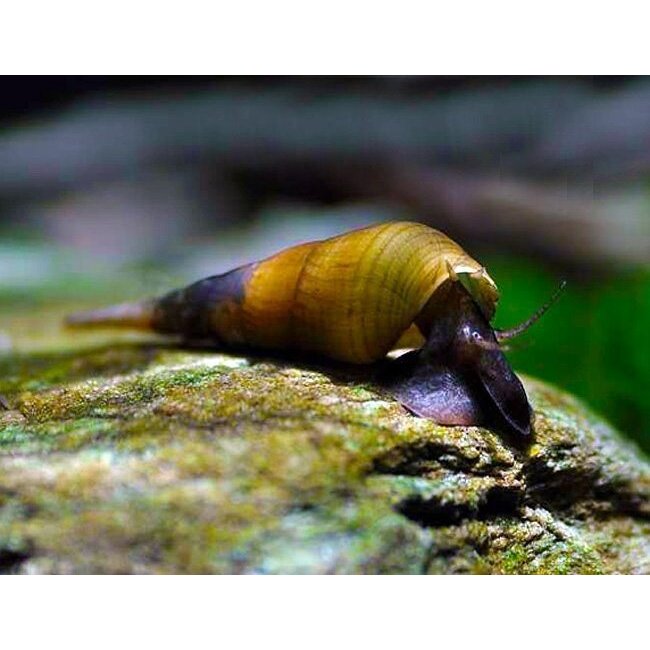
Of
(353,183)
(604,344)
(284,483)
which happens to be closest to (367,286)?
(284,483)

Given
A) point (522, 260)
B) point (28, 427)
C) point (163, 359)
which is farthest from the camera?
point (522, 260)

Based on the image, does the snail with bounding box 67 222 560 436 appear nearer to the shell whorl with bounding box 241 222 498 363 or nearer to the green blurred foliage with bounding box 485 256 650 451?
the shell whorl with bounding box 241 222 498 363

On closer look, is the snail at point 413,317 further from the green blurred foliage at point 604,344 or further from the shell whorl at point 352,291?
the green blurred foliage at point 604,344

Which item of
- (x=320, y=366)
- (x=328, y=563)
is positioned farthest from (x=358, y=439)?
(x=320, y=366)

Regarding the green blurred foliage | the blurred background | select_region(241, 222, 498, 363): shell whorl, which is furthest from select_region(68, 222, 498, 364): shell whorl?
the green blurred foliage

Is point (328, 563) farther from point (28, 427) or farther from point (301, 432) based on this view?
point (28, 427)

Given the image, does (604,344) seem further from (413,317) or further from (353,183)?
(413,317)
